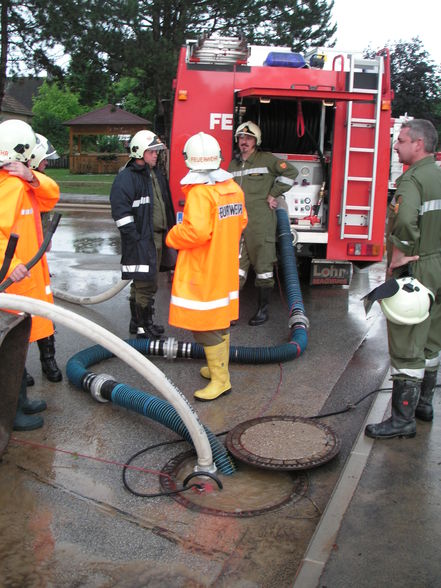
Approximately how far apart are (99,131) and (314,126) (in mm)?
26680

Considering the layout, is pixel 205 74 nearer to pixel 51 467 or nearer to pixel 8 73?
pixel 51 467

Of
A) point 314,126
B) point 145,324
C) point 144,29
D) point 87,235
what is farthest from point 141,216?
point 144,29

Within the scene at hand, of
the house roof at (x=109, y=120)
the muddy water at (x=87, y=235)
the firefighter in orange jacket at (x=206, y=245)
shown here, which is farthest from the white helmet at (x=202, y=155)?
the house roof at (x=109, y=120)

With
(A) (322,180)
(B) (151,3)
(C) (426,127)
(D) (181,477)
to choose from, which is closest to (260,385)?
(D) (181,477)

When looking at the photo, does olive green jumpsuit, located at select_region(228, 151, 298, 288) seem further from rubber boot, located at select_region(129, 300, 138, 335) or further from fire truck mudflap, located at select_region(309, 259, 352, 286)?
fire truck mudflap, located at select_region(309, 259, 352, 286)

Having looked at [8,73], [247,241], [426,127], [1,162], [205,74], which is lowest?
[247,241]

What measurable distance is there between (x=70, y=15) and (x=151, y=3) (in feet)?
8.22

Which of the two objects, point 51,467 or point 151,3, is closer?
point 51,467

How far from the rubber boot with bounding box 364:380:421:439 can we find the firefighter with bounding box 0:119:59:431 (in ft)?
7.08

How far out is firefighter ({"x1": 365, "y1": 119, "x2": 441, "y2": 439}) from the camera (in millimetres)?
3715

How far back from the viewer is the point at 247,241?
654 cm

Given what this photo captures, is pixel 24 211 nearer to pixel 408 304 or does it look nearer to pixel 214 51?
pixel 408 304

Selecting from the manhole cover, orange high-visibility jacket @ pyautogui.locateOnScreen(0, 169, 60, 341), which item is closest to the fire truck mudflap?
the manhole cover

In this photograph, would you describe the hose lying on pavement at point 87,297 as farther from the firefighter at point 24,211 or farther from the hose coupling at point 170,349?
the firefighter at point 24,211
